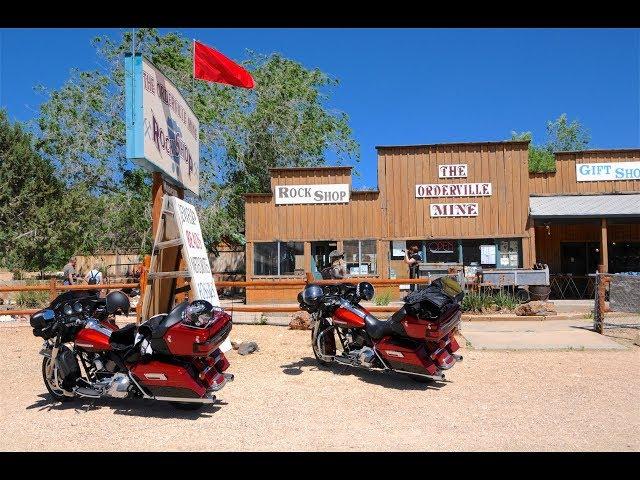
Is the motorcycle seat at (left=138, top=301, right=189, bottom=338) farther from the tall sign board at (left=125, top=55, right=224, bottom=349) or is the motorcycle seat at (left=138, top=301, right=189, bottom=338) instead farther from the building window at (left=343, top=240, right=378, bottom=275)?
the building window at (left=343, top=240, right=378, bottom=275)

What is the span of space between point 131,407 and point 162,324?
1.11 meters

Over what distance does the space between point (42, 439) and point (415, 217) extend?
1690cm

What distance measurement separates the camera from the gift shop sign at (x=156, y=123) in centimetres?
724

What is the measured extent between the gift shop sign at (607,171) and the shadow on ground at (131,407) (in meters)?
18.5

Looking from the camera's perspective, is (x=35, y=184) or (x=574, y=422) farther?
(x=35, y=184)

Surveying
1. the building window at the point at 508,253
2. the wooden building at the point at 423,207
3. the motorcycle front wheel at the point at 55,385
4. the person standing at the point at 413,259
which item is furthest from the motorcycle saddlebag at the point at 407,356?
the building window at the point at 508,253

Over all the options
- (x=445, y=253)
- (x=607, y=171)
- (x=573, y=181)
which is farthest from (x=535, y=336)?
(x=607, y=171)

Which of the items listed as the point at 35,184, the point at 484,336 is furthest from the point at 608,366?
the point at 35,184

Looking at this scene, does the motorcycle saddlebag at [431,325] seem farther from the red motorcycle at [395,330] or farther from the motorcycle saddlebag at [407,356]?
the motorcycle saddlebag at [407,356]

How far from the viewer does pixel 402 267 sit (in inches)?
802

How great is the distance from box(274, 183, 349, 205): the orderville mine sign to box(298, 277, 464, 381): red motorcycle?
1322 centimetres

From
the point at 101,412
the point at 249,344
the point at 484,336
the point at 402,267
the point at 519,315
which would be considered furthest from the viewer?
the point at 402,267

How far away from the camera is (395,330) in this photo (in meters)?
6.79
